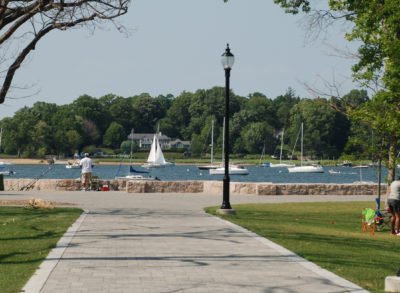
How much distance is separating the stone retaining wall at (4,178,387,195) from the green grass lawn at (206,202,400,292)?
5.79m

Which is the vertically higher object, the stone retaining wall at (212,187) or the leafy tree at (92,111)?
the leafy tree at (92,111)

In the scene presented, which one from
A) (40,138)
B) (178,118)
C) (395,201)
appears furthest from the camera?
(178,118)

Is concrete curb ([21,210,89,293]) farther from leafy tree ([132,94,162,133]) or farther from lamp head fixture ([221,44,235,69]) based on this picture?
leafy tree ([132,94,162,133])

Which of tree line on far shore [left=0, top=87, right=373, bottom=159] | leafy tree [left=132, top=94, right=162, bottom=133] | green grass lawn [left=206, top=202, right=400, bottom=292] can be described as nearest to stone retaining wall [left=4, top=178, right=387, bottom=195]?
green grass lawn [left=206, top=202, right=400, bottom=292]

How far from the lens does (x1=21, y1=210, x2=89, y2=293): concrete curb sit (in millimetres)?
7448

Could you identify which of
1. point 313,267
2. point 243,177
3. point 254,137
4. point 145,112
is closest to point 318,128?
point 254,137

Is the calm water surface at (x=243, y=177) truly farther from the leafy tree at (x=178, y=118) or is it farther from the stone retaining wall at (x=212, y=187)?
the stone retaining wall at (x=212, y=187)

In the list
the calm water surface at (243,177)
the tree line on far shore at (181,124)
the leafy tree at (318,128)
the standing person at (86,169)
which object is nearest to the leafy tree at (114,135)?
the tree line on far shore at (181,124)

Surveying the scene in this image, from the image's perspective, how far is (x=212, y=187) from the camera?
96.3 ft

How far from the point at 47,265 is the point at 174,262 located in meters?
1.89

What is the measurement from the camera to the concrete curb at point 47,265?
745 centimetres

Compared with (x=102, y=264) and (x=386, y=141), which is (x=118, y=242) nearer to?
(x=102, y=264)

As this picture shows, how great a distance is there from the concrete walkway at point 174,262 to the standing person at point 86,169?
41.7 ft

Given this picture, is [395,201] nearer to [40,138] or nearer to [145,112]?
[40,138]
